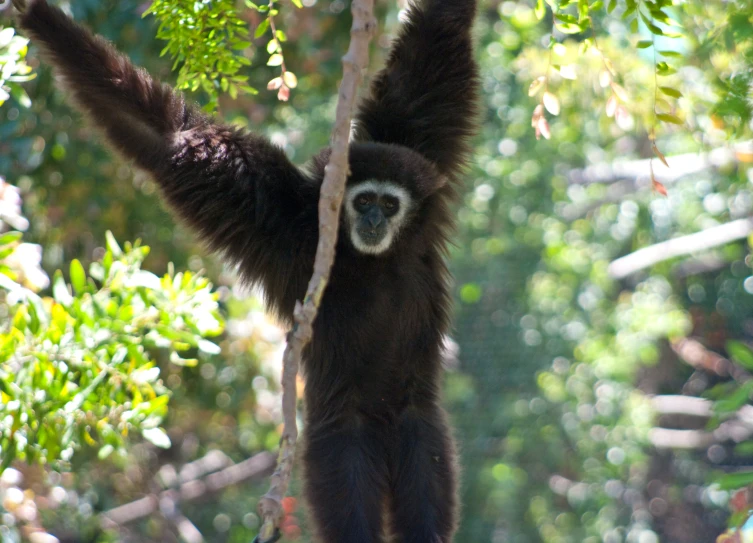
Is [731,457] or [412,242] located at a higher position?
[412,242]

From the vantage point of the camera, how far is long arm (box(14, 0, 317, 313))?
9.39 feet

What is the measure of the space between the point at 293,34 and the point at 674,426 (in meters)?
7.59

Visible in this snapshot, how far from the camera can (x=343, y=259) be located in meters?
3.22

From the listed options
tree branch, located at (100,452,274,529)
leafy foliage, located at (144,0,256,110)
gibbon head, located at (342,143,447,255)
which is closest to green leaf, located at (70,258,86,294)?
leafy foliage, located at (144,0,256,110)

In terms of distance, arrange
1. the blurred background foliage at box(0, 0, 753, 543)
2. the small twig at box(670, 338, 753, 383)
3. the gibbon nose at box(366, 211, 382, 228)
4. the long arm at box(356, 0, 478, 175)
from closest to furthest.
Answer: the gibbon nose at box(366, 211, 382, 228), the long arm at box(356, 0, 478, 175), the blurred background foliage at box(0, 0, 753, 543), the small twig at box(670, 338, 753, 383)

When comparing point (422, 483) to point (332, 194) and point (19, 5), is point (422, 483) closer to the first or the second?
point (332, 194)

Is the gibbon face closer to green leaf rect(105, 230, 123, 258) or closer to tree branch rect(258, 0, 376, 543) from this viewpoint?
green leaf rect(105, 230, 123, 258)

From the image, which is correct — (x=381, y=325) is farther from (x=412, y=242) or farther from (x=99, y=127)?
(x=99, y=127)

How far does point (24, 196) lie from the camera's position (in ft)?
18.1

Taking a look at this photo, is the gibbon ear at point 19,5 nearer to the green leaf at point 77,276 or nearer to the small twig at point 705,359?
the green leaf at point 77,276

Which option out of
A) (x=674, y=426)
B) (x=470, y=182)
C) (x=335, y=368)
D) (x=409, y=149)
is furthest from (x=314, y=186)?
(x=674, y=426)

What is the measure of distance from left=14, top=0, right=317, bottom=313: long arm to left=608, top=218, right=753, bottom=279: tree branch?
5.28 metres

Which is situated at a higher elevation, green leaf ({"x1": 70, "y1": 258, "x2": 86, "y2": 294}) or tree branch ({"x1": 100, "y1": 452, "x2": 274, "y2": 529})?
green leaf ({"x1": 70, "y1": 258, "x2": 86, "y2": 294})

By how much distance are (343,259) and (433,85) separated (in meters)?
0.89
